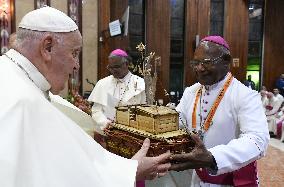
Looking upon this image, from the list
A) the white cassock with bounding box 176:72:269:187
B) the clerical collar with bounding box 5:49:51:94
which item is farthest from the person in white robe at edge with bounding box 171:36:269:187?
the clerical collar with bounding box 5:49:51:94

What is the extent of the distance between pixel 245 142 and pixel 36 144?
4.28 ft

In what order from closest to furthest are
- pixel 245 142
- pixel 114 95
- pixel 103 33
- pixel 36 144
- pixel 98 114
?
pixel 36 144 → pixel 245 142 → pixel 98 114 → pixel 114 95 → pixel 103 33

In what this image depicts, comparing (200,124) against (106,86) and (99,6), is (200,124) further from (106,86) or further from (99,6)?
(99,6)

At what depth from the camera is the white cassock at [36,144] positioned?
4.76ft

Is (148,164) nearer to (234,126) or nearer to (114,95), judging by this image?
(234,126)

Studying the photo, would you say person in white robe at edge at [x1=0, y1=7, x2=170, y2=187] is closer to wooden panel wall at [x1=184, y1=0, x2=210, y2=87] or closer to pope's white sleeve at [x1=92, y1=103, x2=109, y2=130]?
pope's white sleeve at [x1=92, y1=103, x2=109, y2=130]

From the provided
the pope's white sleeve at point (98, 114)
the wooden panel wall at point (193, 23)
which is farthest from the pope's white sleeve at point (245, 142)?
the wooden panel wall at point (193, 23)

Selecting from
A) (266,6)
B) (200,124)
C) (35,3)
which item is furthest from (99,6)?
(200,124)

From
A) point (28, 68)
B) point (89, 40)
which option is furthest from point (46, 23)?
point (89, 40)

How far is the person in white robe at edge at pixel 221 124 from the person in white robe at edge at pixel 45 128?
398 mm

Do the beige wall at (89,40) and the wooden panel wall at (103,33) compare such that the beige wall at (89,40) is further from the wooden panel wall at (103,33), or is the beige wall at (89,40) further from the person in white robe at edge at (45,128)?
the person in white robe at edge at (45,128)

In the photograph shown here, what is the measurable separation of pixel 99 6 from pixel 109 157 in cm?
948

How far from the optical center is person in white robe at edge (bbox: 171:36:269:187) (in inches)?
87.7

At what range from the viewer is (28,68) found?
5.70 ft
